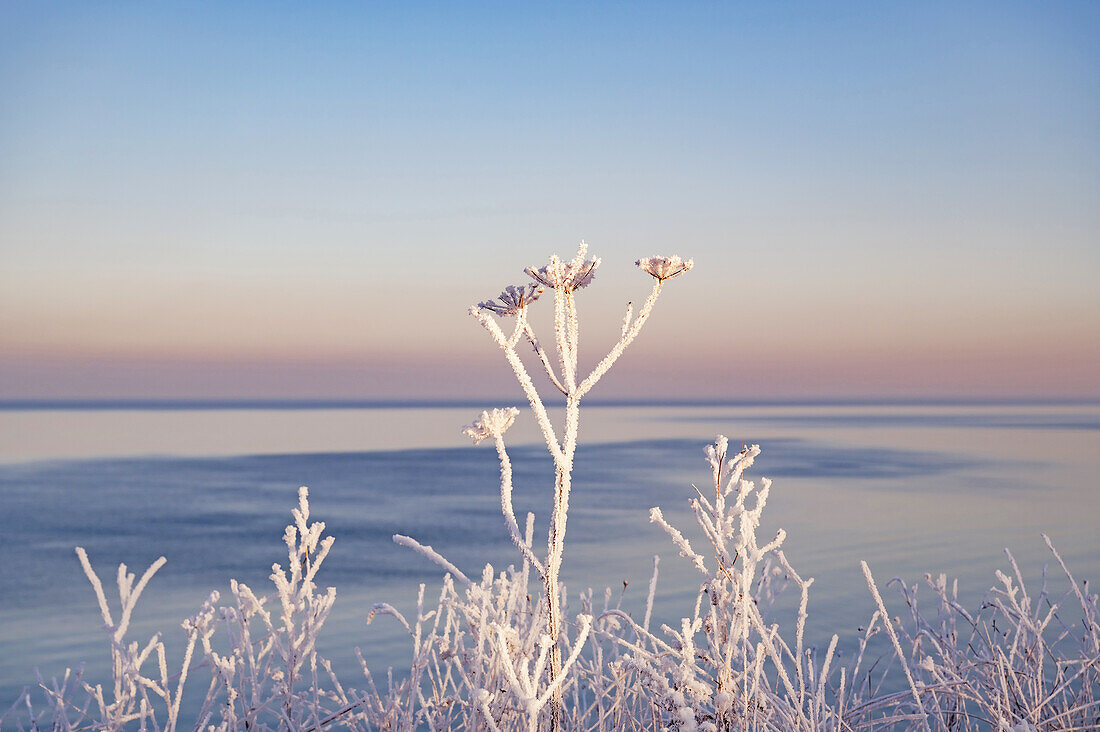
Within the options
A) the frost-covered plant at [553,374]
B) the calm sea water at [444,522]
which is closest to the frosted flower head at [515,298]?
the frost-covered plant at [553,374]

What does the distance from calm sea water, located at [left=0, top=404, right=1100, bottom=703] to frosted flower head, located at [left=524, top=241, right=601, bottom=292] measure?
203 cm

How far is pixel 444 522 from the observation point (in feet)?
78.1

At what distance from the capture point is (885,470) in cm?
3553

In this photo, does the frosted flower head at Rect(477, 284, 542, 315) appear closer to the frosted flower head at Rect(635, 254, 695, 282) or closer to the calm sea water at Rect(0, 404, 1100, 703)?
the frosted flower head at Rect(635, 254, 695, 282)

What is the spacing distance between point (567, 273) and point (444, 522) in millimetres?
21906

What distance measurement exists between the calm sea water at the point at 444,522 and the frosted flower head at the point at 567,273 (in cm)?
203

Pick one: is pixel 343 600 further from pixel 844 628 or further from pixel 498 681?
A: pixel 498 681

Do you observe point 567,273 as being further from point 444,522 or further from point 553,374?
point 444,522

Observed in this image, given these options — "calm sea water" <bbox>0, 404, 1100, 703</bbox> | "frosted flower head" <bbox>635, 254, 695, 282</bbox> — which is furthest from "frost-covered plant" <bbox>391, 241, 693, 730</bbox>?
"calm sea water" <bbox>0, 404, 1100, 703</bbox>

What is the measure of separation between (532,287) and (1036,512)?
23.9m

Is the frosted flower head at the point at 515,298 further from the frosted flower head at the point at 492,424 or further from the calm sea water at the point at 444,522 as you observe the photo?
the calm sea water at the point at 444,522

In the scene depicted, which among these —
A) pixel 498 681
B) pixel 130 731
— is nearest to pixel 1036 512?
pixel 130 731

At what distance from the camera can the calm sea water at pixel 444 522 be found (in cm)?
1358

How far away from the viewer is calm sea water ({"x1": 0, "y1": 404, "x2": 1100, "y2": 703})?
13578 millimetres
